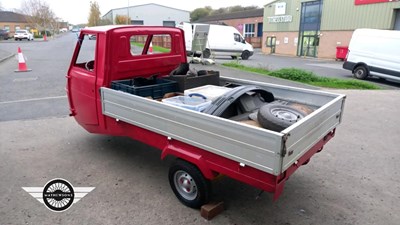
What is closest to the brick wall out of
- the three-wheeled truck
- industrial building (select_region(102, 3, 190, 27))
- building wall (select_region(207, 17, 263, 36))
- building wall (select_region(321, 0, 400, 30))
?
building wall (select_region(321, 0, 400, 30))

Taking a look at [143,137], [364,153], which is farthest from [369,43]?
[143,137]

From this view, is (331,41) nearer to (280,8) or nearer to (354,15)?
(354,15)

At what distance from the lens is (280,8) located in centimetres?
2983

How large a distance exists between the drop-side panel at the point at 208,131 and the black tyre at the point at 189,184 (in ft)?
1.09

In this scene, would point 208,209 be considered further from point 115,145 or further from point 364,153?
point 364,153

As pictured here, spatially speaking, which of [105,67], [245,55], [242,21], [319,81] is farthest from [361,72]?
[242,21]

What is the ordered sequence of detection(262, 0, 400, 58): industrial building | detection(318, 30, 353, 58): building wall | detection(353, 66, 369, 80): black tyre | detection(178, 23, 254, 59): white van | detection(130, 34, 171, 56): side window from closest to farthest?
detection(130, 34, 171, 56): side window
detection(353, 66, 369, 80): black tyre
detection(262, 0, 400, 58): industrial building
detection(178, 23, 254, 59): white van
detection(318, 30, 353, 58): building wall

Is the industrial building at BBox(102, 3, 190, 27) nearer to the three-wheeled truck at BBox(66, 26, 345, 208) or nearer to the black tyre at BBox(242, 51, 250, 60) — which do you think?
the black tyre at BBox(242, 51, 250, 60)

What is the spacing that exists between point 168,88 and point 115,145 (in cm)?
149

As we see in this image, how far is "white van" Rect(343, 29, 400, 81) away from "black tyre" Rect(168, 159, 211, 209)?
12.6m

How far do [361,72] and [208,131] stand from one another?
44.8ft

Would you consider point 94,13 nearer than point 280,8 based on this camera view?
No

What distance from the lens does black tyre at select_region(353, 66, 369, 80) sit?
13.7m

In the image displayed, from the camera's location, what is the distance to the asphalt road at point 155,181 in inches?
121
